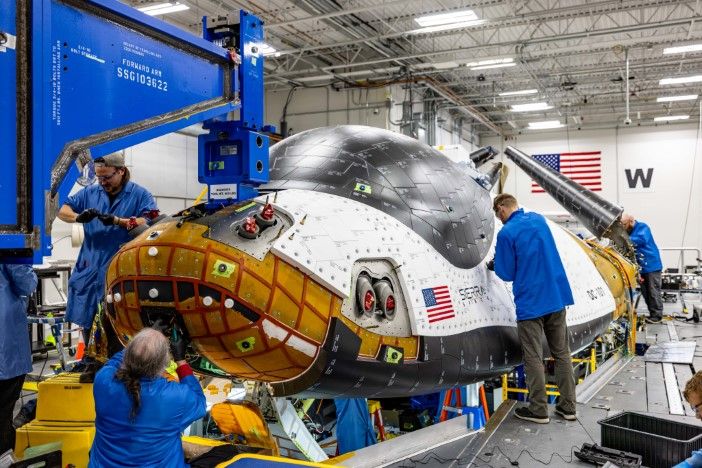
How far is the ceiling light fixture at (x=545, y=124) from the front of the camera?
91.0 ft

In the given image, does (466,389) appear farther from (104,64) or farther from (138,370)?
(104,64)

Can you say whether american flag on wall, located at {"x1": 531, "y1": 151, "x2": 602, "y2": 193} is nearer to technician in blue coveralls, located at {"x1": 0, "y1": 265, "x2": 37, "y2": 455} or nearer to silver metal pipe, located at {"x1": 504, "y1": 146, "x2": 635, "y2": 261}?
silver metal pipe, located at {"x1": 504, "y1": 146, "x2": 635, "y2": 261}

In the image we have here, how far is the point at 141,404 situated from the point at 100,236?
167cm

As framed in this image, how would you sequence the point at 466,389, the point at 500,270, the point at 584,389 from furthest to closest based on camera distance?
1. the point at 584,389
2. the point at 466,389
3. the point at 500,270

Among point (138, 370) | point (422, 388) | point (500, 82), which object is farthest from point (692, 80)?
point (138, 370)

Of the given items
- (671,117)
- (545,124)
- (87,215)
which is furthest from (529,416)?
(671,117)

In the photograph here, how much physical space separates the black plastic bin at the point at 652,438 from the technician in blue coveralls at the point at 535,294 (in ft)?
1.95

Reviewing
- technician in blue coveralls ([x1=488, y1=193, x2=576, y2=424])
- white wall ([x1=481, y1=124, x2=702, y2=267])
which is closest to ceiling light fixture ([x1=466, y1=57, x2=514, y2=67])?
white wall ([x1=481, y1=124, x2=702, y2=267])

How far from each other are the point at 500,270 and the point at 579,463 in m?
1.48

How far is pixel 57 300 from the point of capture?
14672 millimetres

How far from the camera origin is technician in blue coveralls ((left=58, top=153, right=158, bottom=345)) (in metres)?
4.28

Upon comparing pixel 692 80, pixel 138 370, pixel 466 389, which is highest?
pixel 692 80

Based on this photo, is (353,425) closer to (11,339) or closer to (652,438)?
(652,438)

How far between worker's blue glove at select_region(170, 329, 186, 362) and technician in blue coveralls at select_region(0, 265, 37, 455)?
203cm
